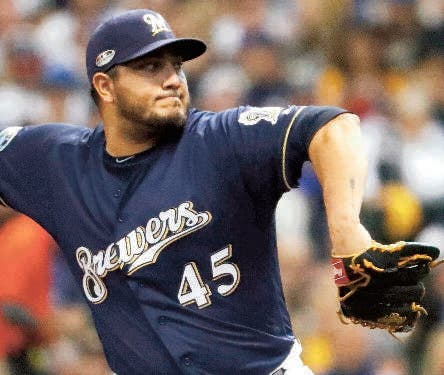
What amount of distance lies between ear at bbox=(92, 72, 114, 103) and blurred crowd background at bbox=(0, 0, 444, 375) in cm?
190

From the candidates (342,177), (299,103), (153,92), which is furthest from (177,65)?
(299,103)

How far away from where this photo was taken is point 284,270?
6621mm

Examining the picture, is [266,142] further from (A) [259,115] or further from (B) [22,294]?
(B) [22,294]

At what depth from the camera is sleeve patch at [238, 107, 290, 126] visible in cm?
356

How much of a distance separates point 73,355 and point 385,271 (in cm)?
304

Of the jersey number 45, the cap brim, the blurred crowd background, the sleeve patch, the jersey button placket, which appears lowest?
the blurred crowd background

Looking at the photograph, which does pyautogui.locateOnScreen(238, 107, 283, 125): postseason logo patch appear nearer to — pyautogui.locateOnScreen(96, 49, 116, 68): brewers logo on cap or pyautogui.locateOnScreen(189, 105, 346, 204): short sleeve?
pyautogui.locateOnScreen(189, 105, 346, 204): short sleeve

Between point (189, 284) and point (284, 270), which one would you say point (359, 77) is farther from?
point (189, 284)

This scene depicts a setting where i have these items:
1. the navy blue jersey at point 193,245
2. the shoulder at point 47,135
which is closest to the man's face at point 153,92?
the navy blue jersey at point 193,245

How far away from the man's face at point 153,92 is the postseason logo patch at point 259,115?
0.24 m

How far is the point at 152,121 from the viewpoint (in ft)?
12.4

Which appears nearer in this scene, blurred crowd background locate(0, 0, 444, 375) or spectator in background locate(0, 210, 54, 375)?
spectator in background locate(0, 210, 54, 375)

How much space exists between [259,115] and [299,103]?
15.1 feet

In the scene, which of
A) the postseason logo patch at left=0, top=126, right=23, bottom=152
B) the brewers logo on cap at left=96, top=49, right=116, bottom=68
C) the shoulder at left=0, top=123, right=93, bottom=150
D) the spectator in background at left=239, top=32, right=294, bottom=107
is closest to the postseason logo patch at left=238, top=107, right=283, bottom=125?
the brewers logo on cap at left=96, top=49, right=116, bottom=68
